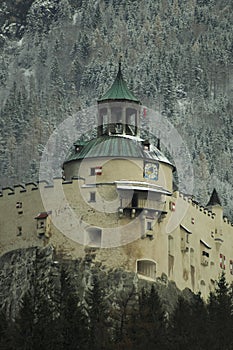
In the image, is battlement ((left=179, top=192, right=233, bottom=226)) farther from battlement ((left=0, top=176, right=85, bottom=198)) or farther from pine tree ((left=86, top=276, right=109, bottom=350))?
pine tree ((left=86, top=276, right=109, bottom=350))

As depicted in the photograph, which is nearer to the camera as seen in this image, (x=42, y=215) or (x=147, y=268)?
(x=42, y=215)

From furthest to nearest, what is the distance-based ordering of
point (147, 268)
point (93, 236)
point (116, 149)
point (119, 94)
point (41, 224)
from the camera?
point (119, 94), point (116, 149), point (147, 268), point (93, 236), point (41, 224)

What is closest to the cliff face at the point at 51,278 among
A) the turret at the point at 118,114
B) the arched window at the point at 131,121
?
the turret at the point at 118,114

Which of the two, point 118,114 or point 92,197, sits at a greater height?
point 118,114

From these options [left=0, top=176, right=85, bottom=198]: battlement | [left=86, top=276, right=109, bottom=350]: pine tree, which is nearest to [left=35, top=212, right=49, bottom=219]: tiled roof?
[left=0, top=176, right=85, bottom=198]: battlement

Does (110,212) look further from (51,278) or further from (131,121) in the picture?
(131,121)

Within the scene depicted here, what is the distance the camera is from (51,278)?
360ft

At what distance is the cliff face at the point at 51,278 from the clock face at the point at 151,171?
28.5ft

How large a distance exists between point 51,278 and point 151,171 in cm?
1273

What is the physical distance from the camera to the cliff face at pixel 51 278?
109562 mm

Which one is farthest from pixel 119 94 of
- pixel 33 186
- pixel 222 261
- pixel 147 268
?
pixel 222 261

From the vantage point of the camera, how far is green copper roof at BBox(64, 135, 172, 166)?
114 meters

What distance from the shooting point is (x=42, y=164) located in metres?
185

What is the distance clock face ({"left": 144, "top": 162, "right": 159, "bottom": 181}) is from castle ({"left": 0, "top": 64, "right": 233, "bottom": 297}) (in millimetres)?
84
